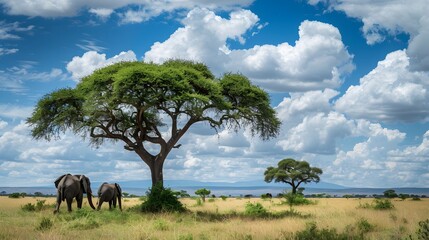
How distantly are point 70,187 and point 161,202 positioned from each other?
5.20 meters

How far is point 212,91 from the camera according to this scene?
1203 inches

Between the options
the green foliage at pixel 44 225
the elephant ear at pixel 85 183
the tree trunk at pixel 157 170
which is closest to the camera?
the green foliage at pixel 44 225

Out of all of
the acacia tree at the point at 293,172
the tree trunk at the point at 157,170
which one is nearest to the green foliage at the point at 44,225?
the tree trunk at the point at 157,170

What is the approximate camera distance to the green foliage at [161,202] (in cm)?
2811

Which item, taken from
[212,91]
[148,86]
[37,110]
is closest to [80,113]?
[37,110]

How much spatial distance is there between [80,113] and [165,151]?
6547 millimetres

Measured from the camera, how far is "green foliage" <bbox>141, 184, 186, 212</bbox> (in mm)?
28109

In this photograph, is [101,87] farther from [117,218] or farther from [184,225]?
[184,225]

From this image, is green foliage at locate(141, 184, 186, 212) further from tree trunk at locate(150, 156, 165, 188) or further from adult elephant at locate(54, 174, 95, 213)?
adult elephant at locate(54, 174, 95, 213)

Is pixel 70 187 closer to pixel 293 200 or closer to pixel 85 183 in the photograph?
pixel 85 183

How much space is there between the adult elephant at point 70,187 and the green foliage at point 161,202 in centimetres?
350

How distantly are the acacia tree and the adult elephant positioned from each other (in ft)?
164

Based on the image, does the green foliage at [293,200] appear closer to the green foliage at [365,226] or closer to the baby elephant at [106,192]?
the baby elephant at [106,192]

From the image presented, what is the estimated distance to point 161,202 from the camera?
1117 inches
